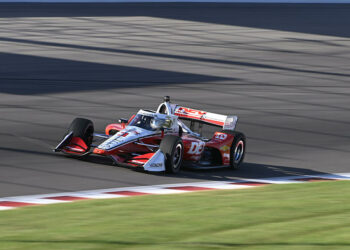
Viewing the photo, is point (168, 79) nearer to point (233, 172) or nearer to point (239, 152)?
point (239, 152)

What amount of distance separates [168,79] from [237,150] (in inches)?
454

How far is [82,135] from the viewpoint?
12805 millimetres

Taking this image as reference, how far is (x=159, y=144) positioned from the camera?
42.4ft

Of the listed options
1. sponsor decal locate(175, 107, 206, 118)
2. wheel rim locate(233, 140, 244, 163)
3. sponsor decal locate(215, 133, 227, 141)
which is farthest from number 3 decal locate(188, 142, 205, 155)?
sponsor decal locate(175, 107, 206, 118)

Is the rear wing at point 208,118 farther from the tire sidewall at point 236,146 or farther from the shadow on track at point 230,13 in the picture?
the shadow on track at point 230,13

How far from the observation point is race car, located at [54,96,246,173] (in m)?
12.2

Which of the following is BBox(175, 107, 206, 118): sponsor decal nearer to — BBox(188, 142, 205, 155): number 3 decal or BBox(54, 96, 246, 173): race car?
BBox(54, 96, 246, 173): race car

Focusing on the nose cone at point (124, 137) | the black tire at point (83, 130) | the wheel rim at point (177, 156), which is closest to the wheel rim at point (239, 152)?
the wheel rim at point (177, 156)

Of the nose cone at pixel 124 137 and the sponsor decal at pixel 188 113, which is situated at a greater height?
the sponsor decal at pixel 188 113

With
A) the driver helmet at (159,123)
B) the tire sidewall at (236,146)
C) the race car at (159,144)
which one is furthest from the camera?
the tire sidewall at (236,146)

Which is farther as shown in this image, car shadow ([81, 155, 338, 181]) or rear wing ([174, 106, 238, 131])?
rear wing ([174, 106, 238, 131])

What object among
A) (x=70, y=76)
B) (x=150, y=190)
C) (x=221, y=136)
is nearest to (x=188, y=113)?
(x=221, y=136)

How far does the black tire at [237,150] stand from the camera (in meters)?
13.0

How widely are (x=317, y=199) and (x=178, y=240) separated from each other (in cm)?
314
